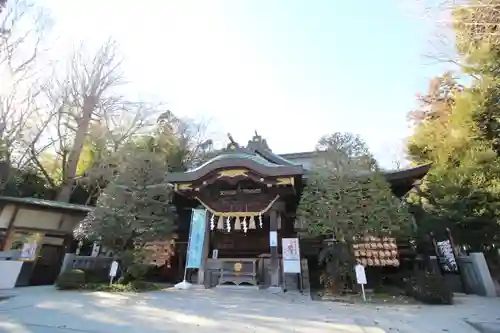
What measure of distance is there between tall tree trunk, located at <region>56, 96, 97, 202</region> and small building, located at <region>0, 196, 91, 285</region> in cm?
400

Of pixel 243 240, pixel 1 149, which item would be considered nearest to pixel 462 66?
pixel 243 240

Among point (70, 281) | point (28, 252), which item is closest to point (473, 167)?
point (70, 281)

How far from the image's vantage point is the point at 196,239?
34.2 ft

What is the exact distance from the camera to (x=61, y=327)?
448 cm

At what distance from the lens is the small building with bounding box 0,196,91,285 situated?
10.7m

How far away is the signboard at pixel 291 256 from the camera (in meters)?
8.92

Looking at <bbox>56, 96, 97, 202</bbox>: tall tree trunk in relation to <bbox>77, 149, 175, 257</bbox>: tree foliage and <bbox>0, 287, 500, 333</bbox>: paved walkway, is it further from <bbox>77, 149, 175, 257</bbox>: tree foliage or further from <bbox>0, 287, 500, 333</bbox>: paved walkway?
<bbox>0, 287, 500, 333</bbox>: paved walkway

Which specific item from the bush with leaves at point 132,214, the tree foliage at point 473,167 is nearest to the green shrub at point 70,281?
the bush with leaves at point 132,214

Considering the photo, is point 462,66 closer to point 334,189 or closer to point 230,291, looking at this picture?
point 334,189

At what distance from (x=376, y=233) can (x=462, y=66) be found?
7081 millimetres

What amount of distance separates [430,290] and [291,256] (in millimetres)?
3789

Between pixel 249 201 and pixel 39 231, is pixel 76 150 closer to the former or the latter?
pixel 39 231

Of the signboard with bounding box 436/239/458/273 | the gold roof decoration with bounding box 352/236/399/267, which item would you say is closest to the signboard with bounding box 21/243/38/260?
the gold roof decoration with bounding box 352/236/399/267

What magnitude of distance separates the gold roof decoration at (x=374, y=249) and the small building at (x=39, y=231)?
1138 centimetres
